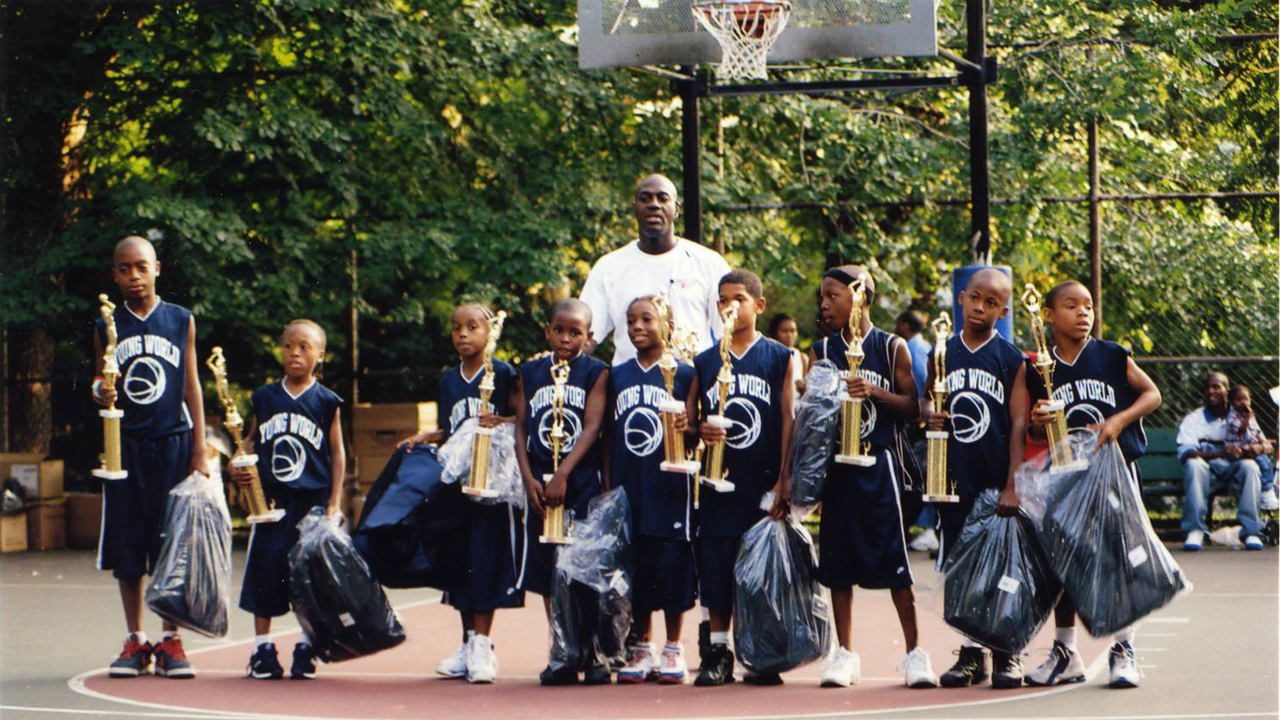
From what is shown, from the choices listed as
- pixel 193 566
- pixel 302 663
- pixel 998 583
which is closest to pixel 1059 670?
pixel 998 583

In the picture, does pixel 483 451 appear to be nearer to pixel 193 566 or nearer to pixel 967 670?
pixel 193 566

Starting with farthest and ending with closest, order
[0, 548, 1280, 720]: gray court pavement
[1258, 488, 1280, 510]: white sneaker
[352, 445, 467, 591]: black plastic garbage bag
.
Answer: [1258, 488, 1280, 510]: white sneaker
[352, 445, 467, 591]: black plastic garbage bag
[0, 548, 1280, 720]: gray court pavement

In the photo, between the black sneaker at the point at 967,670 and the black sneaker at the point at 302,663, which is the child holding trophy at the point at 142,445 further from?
the black sneaker at the point at 967,670

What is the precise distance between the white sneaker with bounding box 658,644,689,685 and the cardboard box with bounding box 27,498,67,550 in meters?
8.89

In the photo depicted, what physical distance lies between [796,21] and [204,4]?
212 inches

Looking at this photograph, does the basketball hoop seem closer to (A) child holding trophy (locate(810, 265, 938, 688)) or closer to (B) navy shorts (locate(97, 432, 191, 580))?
(A) child holding trophy (locate(810, 265, 938, 688))

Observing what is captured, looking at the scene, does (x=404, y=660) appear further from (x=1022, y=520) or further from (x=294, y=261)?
(x=294, y=261)

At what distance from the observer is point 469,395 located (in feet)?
25.7

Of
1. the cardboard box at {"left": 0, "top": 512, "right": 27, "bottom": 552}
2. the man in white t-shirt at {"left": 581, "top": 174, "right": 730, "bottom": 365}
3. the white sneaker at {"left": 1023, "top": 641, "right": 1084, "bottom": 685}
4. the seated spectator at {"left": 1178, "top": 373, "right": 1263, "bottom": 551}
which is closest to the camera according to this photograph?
the white sneaker at {"left": 1023, "top": 641, "right": 1084, "bottom": 685}

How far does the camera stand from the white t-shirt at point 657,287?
26.4ft

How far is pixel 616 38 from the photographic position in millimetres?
11164

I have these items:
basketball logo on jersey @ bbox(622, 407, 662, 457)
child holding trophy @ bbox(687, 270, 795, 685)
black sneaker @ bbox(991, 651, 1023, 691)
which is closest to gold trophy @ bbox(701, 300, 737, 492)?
child holding trophy @ bbox(687, 270, 795, 685)

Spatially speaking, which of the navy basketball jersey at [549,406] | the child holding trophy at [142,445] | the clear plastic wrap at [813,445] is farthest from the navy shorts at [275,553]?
the clear plastic wrap at [813,445]

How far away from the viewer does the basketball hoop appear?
1074 centimetres
